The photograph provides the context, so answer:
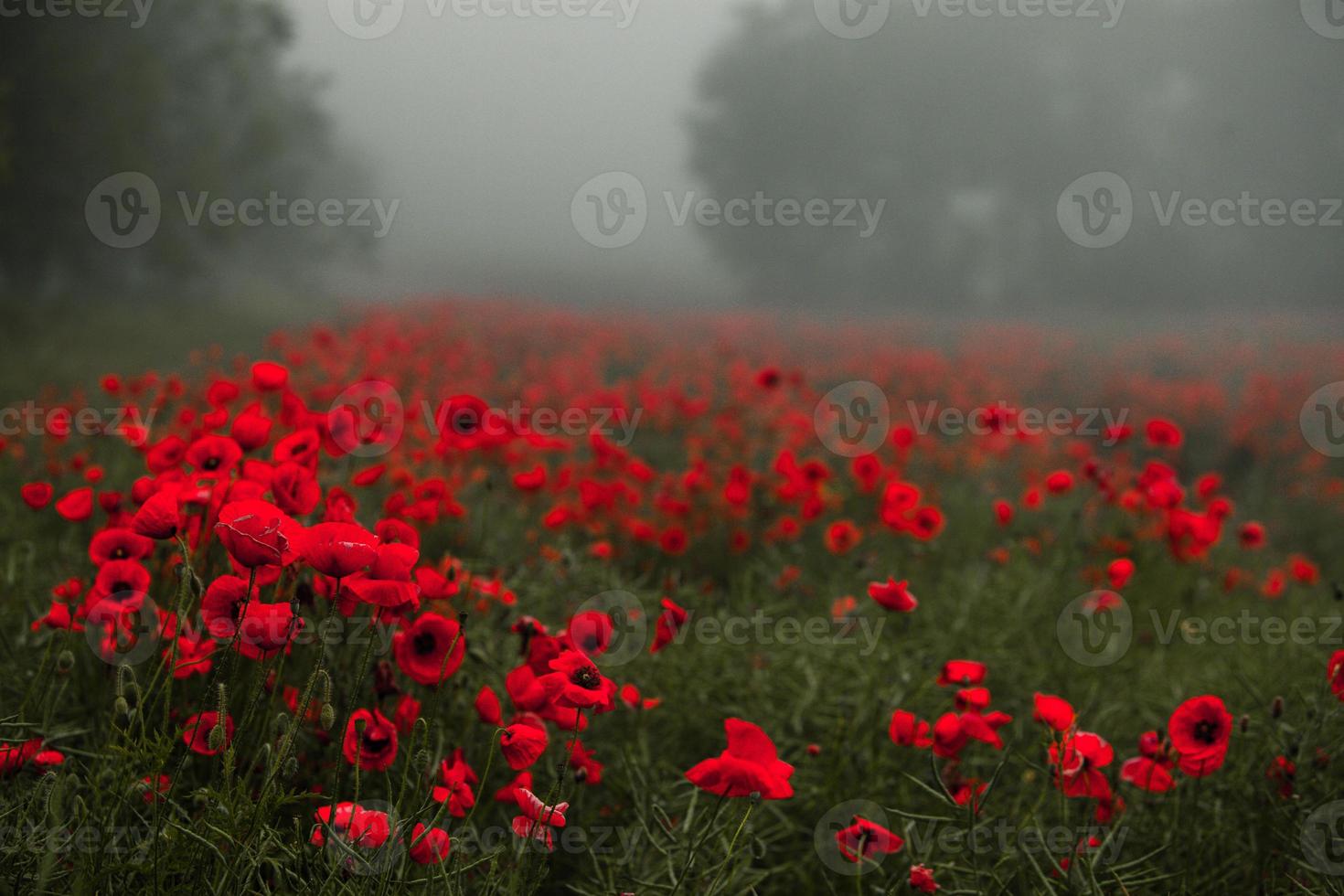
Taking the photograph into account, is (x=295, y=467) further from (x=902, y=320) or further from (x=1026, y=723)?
(x=902, y=320)

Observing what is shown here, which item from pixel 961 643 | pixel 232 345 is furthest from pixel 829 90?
pixel 961 643

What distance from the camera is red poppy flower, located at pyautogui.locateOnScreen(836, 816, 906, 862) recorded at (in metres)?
1.51

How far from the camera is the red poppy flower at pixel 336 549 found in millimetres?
1181

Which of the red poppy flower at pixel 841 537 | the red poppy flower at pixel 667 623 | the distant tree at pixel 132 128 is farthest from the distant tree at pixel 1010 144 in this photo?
the red poppy flower at pixel 667 623

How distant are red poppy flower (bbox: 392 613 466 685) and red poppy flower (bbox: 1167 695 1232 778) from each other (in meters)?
1.32

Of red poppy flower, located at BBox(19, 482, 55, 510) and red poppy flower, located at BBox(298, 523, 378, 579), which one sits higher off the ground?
red poppy flower, located at BBox(298, 523, 378, 579)

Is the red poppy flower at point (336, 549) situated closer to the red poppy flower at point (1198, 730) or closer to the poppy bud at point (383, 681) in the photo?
the poppy bud at point (383, 681)

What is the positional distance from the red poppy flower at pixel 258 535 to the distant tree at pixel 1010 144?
935 inches

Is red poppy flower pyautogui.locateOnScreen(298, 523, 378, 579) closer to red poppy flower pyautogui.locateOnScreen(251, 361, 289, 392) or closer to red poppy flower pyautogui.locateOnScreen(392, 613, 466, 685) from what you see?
red poppy flower pyautogui.locateOnScreen(392, 613, 466, 685)

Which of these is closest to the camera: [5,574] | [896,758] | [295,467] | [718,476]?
[295,467]

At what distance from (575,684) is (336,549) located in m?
0.41

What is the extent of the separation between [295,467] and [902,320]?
52.8 feet

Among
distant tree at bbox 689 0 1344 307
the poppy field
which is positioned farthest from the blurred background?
the poppy field

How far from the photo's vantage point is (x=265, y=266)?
21766 mm
